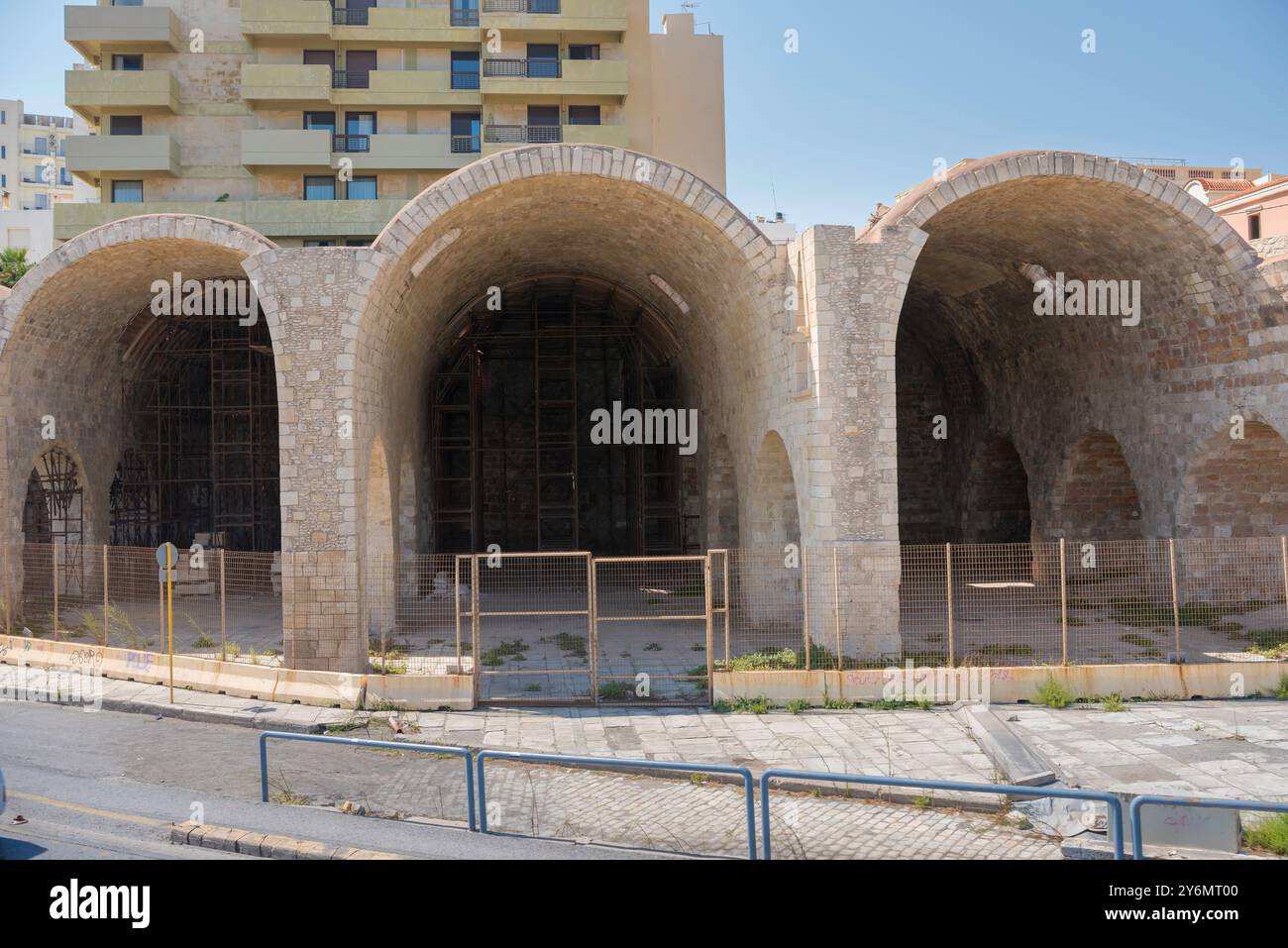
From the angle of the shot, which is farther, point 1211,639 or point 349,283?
point 1211,639

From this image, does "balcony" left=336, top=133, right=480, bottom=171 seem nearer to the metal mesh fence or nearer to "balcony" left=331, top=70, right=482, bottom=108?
"balcony" left=331, top=70, right=482, bottom=108

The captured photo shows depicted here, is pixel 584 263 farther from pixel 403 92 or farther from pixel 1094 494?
pixel 403 92

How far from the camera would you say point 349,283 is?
574 inches

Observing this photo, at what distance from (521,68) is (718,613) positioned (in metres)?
29.5

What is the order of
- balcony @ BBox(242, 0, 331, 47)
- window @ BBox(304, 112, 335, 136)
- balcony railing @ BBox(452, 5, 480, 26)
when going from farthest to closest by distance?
1. balcony railing @ BBox(452, 5, 480, 26)
2. window @ BBox(304, 112, 335, 136)
3. balcony @ BBox(242, 0, 331, 47)

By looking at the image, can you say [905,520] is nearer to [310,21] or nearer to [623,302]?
[623,302]

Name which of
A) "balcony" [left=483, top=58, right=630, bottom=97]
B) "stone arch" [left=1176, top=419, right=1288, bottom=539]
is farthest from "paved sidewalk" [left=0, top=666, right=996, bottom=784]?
"balcony" [left=483, top=58, right=630, bottom=97]

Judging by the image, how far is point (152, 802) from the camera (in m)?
9.27

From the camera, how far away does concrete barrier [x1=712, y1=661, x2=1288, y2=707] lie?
1303cm

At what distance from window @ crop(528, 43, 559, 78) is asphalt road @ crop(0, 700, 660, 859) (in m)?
32.6

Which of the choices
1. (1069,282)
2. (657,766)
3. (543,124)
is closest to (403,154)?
(543,124)

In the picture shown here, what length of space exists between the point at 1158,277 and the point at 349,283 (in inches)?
539
